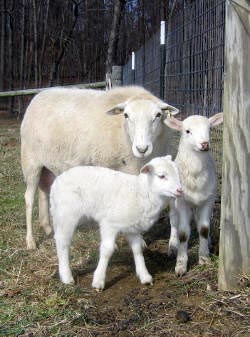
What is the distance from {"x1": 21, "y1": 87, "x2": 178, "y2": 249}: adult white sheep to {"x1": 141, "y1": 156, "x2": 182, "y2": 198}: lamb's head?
0.56 meters

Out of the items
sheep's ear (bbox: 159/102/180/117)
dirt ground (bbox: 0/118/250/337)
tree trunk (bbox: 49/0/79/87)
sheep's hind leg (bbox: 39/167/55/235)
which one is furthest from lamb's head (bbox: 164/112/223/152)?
tree trunk (bbox: 49/0/79/87)

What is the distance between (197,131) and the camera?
12.2 ft

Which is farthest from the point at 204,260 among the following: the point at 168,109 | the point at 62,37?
the point at 62,37

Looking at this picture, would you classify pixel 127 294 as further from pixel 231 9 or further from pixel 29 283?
pixel 231 9

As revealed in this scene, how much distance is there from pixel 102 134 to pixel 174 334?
2.32 metres

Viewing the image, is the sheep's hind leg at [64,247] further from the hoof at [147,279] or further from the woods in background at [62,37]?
the woods in background at [62,37]

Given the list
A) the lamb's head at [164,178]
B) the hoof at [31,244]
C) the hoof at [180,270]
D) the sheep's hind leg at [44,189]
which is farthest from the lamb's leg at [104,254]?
the sheep's hind leg at [44,189]

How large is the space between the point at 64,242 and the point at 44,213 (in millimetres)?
1778

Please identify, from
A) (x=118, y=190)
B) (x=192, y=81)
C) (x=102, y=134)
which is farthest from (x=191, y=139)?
(x=192, y=81)

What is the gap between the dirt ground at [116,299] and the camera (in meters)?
3.06

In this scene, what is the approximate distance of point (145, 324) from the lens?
3.10 meters

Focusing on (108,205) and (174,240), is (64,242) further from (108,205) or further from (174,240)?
(174,240)

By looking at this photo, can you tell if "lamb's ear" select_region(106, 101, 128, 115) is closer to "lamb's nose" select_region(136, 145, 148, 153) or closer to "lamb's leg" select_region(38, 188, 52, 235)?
"lamb's nose" select_region(136, 145, 148, 153)

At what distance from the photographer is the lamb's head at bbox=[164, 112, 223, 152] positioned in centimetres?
367
